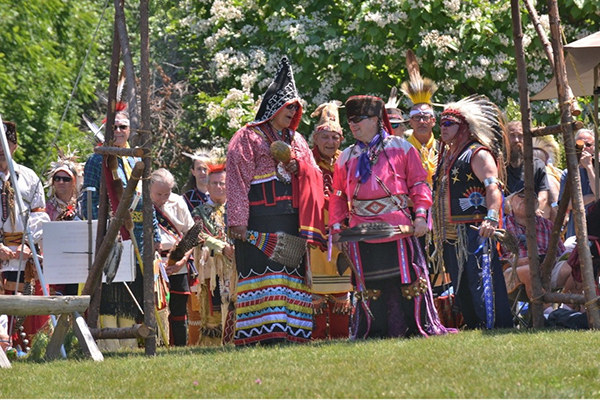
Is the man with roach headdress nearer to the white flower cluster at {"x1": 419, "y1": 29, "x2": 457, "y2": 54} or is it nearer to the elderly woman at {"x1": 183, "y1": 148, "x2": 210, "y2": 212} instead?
the elderly woman at {"x1": 183, "y1": 148, "x2": 210, "y2": 212}

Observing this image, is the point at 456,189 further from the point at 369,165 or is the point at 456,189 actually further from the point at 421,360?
the point at 421,360

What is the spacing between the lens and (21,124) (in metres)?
22.0

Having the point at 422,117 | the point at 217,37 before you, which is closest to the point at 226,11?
the point at 217,37

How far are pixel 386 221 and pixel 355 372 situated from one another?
208 centimetres

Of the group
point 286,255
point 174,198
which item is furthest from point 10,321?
point 286,255

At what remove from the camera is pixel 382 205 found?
899 centimetres

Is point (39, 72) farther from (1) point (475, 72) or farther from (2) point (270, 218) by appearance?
(2) point (270, 218)

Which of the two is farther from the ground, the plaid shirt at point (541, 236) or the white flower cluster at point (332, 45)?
the white flower cluster at point (332, 45)

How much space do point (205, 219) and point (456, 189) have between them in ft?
10.2

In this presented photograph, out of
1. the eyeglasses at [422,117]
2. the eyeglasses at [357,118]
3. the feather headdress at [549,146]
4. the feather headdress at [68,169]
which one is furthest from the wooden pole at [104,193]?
the feather headdress at [549,146]

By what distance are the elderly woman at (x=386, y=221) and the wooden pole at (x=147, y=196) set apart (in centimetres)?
144

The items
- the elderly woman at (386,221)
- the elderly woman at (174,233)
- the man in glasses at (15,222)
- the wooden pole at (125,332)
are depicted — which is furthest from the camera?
the elderly woman at (174,233)

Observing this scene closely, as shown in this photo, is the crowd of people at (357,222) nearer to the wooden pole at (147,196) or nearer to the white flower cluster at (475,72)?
the wooden pole at (147,196)

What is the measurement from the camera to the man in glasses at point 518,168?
35.6 ft
